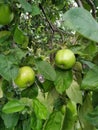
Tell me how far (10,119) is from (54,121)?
171 mm

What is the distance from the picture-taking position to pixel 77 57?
3.65ft

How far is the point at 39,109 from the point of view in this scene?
1.13 meters

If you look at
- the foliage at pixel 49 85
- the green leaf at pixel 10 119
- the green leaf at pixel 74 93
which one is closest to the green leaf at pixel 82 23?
the foliage at pixel 49 85

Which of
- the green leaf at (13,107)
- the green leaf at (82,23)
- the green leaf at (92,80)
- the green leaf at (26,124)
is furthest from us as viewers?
the green leaf at (26,124)

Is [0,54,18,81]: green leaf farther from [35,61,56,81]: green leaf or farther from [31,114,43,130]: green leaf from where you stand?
[31,114,43,130]: green leaf

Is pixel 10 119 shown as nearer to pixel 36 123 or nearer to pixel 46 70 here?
pixel 36 123

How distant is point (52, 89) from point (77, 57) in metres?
0.15

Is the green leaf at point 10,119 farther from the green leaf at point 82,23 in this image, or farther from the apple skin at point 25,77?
the green leaf at point 82,23

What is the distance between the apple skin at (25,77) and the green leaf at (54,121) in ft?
0.45

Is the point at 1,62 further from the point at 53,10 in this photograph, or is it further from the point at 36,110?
the point at 53,10

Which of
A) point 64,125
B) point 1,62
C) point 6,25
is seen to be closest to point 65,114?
point 64,125

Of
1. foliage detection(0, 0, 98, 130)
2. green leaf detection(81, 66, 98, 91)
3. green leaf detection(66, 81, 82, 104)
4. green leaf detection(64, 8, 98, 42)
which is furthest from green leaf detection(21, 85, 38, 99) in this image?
green leaf detection(64, 8, 98, 42)

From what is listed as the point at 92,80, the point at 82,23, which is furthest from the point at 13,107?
the point at 82,23

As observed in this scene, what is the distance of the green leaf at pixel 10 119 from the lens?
4.01 feet
